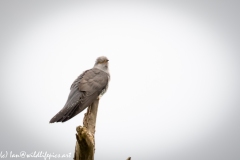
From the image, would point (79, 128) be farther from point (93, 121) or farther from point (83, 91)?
point (83, 91)

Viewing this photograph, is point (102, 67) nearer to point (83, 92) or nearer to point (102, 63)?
point (102, 63)

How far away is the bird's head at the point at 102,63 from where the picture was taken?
1032 cm

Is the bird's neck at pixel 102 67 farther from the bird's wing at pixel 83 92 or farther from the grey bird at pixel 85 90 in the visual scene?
the bird's wing at pixel 83 92

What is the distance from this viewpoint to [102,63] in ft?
34.4

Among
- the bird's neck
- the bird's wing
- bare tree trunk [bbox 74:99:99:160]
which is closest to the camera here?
bare tree trunk [bbox 74:99:99:160]

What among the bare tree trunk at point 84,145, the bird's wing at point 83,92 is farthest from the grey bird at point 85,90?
the bare tree trunk at point 84,145

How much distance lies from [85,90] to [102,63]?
2457 mm

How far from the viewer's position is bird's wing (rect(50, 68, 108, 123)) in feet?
22.4

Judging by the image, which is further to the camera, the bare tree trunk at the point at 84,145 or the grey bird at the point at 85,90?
the grey bird at the point at 85,90

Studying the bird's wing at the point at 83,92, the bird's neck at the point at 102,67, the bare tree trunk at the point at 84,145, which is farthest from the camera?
the bird's neck at the point at 102,67

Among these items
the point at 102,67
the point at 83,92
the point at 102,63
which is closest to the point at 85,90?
the point at 83,92

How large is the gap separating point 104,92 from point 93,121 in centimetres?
237

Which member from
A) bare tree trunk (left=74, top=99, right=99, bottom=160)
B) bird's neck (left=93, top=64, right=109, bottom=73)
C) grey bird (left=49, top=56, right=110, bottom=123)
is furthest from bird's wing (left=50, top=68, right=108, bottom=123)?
bare tree trunk (left=74, top=99, right=99, bottom=160)

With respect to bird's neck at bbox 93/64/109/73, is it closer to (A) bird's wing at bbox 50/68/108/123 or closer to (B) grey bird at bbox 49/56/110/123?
(B) grey bird at bbox 49/56/110/123
